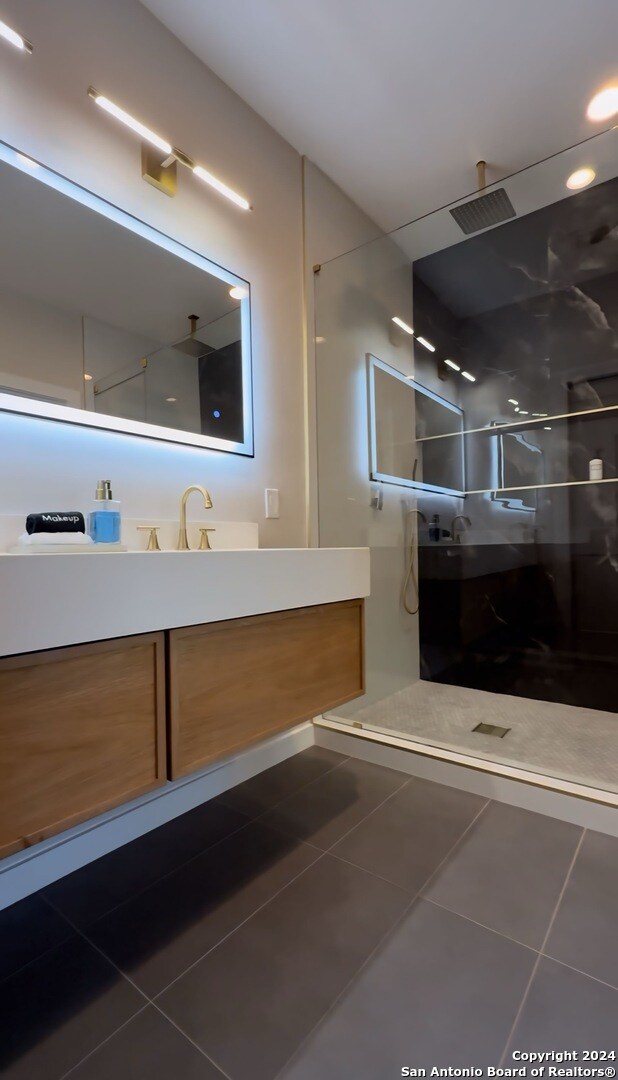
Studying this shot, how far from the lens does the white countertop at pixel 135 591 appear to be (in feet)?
2.67

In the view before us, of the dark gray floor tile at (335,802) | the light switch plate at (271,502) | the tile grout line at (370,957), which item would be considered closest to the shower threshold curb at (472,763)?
the dark gray floor tile at (335,802)

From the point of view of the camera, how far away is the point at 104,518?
127 centimetres

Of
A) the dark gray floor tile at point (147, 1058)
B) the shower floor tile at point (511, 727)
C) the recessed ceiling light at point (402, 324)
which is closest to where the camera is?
the dark gray floor tile at point (147, 1058)

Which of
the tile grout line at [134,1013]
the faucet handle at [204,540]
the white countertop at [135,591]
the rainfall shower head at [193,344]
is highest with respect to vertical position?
the rainfall shower head at [193,344]

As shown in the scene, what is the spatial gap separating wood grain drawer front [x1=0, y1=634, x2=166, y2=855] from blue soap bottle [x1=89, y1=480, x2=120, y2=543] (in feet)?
1.29

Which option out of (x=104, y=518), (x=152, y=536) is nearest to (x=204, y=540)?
(x=152, y=536)

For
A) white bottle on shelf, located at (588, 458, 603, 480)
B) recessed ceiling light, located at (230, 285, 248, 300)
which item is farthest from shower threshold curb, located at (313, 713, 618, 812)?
recessed ceiling light, located at (230, 285, 248, 300)

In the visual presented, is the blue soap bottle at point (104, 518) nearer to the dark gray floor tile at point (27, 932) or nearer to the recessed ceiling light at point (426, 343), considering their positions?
the dark gray floor tile at point (27, 932)

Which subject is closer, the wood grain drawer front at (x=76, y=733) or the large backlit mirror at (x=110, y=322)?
the wood grain drawer front at (x=76, y=733)

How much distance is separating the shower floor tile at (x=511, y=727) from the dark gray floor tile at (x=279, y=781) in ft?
0.72

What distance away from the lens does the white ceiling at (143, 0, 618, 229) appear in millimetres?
1606

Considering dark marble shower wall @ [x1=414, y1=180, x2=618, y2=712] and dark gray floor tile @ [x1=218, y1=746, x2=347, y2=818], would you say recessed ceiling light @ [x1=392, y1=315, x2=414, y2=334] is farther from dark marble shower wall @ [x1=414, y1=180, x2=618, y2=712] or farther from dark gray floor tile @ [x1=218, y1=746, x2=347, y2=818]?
dark gray floor tile @ [x1=218, y1=746, x2=347, y2=818]

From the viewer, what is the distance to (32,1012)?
0.88 meters

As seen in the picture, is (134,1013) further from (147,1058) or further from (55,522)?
(55,522)
